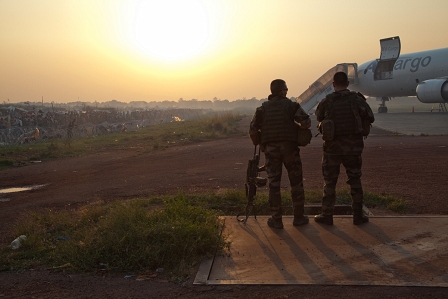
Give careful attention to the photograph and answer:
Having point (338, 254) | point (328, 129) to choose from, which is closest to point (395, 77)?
point (328, 129)

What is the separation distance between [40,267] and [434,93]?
31.4 m

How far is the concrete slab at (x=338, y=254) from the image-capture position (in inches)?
163

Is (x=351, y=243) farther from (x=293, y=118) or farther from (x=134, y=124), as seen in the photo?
(x=134, y=124)

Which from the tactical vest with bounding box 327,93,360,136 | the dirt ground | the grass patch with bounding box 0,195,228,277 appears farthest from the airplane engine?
the grass patch with bounding box 0,195,228,277

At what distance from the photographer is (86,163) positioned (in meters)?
15.4

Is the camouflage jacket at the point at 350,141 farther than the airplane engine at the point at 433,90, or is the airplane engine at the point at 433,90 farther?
the airplane engine at the point at 433,90

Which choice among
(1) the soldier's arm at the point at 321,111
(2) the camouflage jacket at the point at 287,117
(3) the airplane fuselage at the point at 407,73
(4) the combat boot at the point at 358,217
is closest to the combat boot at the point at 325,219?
(4) the combat boot at the point at 358,217

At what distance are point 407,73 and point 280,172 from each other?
33.0 metres

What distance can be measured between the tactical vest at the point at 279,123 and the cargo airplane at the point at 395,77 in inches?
1141

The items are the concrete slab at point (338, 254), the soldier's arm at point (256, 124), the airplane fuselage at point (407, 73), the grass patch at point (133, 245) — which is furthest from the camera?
the airplane fuselage at point (407, 73)

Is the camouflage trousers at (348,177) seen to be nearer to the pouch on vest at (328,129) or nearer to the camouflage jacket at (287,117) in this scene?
the pouch on vest at (328,129)

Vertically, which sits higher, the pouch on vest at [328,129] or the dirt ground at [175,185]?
the pouch on vest at [328,129]

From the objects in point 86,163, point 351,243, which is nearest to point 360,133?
point 351,243

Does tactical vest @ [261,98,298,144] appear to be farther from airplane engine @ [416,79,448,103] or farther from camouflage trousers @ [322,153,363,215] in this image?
airplane engine @ [416,79,448,103]
